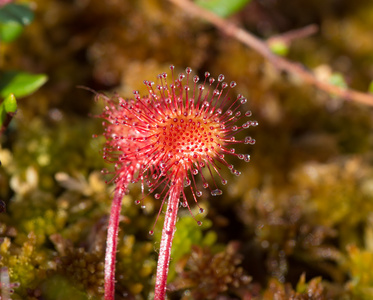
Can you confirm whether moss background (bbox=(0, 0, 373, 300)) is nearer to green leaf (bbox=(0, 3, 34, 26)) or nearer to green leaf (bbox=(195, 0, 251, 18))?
green leaf (bbox=(195, 0, 251, 18))

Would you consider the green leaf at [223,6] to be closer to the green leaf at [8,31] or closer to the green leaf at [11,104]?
the green leaf at [8,31]

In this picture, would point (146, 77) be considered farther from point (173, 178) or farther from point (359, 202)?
point (359, 202)

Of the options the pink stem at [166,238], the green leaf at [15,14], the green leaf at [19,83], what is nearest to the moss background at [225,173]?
the pink stem at [166,238]

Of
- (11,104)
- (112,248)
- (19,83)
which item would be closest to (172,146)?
(112,248)

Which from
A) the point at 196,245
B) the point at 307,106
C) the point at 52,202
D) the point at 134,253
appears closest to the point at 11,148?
the point at 52,202

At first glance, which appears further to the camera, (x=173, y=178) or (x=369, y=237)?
(x=369, y=237)

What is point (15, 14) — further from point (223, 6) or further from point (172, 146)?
point (223, 6)
